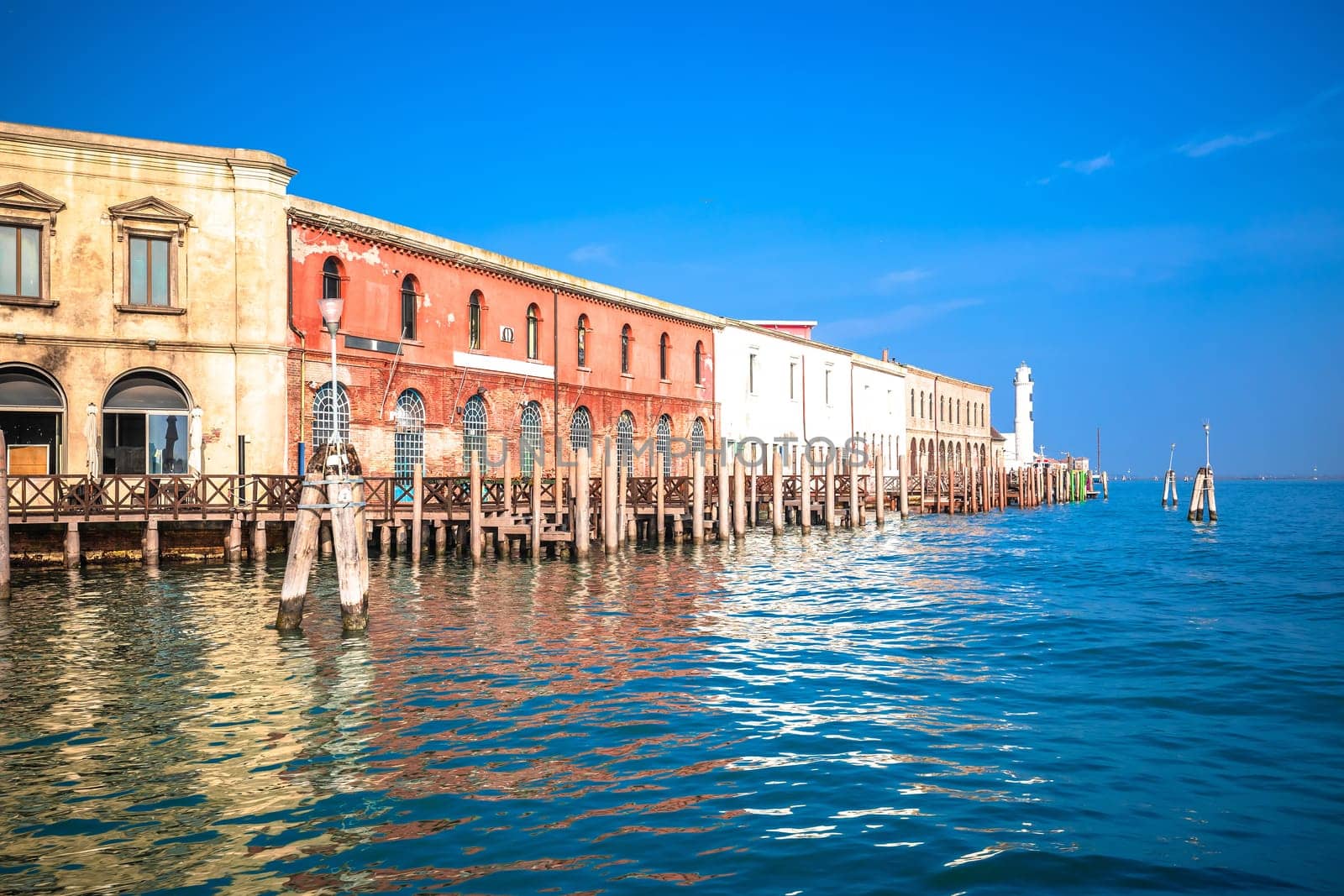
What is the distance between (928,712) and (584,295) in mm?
26662

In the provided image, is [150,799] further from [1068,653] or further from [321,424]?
[321,424]

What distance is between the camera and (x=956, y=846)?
6.23 meters

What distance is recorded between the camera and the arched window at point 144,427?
75.4ft

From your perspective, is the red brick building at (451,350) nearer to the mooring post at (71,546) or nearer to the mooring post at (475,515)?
the mooring post at (475,515)

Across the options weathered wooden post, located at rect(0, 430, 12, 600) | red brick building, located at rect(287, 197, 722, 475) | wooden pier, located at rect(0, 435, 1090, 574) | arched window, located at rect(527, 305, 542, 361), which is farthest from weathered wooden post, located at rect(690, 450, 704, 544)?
weathered wooden post, located at rect(0, 430, 12, 600)

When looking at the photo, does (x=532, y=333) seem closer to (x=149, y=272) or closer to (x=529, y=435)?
(x=529, y=435)

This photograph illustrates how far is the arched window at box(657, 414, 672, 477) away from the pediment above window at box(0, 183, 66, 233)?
21116mm

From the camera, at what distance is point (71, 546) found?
2075 cm

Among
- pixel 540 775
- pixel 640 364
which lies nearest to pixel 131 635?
pixel 540 775

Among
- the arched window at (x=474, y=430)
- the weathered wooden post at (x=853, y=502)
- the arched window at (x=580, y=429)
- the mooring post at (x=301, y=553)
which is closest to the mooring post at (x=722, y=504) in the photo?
the arched window at (x=580, y=429)

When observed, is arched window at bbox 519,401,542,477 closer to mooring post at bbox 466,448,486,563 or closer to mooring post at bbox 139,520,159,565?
mooring post at bbox 466,448,486,563

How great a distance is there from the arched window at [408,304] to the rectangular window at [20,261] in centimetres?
825

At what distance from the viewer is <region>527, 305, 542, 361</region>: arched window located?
1266 inches

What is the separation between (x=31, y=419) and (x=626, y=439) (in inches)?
745
